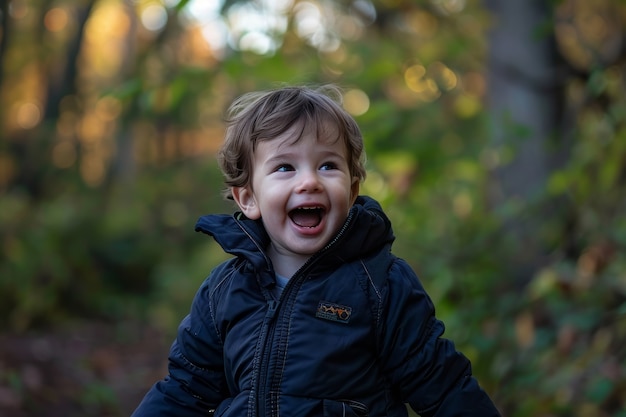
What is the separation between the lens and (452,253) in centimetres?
479

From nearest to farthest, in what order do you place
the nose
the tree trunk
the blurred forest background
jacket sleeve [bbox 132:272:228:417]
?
the nose < jacket sleeve [bbox 132:272:228:417] < the blurred forest background < the tree trunk

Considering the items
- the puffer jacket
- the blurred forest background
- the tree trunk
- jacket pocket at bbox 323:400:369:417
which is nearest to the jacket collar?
the puffer jacket

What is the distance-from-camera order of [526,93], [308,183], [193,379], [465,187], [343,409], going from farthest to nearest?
[526,93], [465,187], [193,379], [308,183], [343,409]

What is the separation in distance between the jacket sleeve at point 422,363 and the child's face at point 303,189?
237 mm

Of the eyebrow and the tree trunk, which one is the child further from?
the tree trunk

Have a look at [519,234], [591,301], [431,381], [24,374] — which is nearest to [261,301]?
[431,381]

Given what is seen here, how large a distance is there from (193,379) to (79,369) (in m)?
4.96

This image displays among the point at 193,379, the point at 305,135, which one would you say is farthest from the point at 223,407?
the point at 305,135

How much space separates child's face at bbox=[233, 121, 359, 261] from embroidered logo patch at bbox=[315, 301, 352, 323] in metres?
0.17

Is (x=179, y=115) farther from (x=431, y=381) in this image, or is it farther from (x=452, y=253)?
(x=431, y=381)

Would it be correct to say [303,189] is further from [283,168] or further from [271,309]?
[271,309]

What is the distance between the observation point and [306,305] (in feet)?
7.27

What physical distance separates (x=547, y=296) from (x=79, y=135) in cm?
1517

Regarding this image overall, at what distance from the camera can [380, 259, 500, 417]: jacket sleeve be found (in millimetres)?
2154
